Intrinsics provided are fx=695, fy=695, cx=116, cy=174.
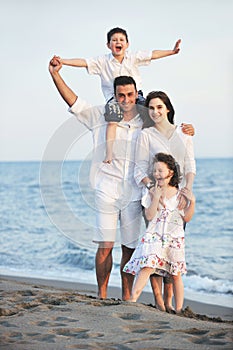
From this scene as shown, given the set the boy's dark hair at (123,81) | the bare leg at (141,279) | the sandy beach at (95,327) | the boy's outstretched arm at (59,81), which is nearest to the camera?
the sandy beach at (95,327)

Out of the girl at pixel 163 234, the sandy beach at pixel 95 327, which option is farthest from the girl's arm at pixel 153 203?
the sandy beach at pixel 95 327

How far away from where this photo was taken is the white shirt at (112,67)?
206 inches

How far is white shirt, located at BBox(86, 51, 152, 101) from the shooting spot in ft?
17.2

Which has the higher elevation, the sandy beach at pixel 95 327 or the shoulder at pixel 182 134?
the shoulder at pixel 182 134

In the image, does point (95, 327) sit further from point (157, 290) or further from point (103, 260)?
point (103, 260)

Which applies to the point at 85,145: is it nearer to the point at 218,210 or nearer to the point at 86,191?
the point at 86,191

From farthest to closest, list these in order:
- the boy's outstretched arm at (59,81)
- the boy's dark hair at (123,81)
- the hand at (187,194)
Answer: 1. the boy's outstretched arm at (59,81)
2. the boy's dark hair at (123,81)
3. the hand at (187,194)

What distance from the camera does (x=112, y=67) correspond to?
206 inches

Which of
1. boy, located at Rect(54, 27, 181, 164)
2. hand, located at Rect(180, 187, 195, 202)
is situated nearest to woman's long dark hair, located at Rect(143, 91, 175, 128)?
boy, located at Rect(54, 27, 181, 164)

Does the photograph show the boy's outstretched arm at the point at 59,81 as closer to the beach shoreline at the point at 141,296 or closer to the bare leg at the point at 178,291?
the bare leg at the point at 178,291

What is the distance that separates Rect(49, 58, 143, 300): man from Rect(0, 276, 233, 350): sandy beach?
21.1 inches

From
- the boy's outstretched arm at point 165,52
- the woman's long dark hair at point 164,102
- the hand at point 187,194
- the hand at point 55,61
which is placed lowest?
the hand at point 187,194

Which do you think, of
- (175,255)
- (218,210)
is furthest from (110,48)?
(218,210)

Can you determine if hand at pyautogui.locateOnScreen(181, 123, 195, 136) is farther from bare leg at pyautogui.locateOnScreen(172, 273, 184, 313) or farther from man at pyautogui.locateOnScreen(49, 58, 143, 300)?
bare leg at pyautogui.locateOnScreen(172, 273, 184, 313)
